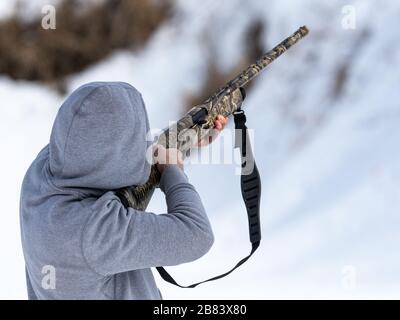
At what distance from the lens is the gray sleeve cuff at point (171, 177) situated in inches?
27.6

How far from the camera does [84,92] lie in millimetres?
601

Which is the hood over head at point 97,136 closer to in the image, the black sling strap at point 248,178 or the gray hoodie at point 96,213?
the gray hoodie at point 96,213

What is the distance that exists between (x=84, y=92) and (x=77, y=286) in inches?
8.4

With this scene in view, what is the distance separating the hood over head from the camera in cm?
60

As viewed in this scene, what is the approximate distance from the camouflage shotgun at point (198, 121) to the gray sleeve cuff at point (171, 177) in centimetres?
3

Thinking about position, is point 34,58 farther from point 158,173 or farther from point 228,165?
point 158,173

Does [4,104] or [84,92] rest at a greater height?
[4,104]

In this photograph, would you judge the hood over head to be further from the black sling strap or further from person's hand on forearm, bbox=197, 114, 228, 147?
the black sling strap

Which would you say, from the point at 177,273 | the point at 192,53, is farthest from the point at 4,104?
the point at 177,273

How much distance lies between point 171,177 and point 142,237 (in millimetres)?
124

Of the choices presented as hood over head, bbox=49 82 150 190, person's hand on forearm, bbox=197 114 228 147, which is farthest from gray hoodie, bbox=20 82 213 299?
person's hand on forearm, bbox=197 114 228 147

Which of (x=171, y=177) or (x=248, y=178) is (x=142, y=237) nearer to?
(x=171, y=177)

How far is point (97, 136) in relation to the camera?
597 millimetres

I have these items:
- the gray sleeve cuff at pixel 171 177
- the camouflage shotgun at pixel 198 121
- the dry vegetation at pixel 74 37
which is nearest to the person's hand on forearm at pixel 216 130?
the camouflage shotgun at pixel 198 121
